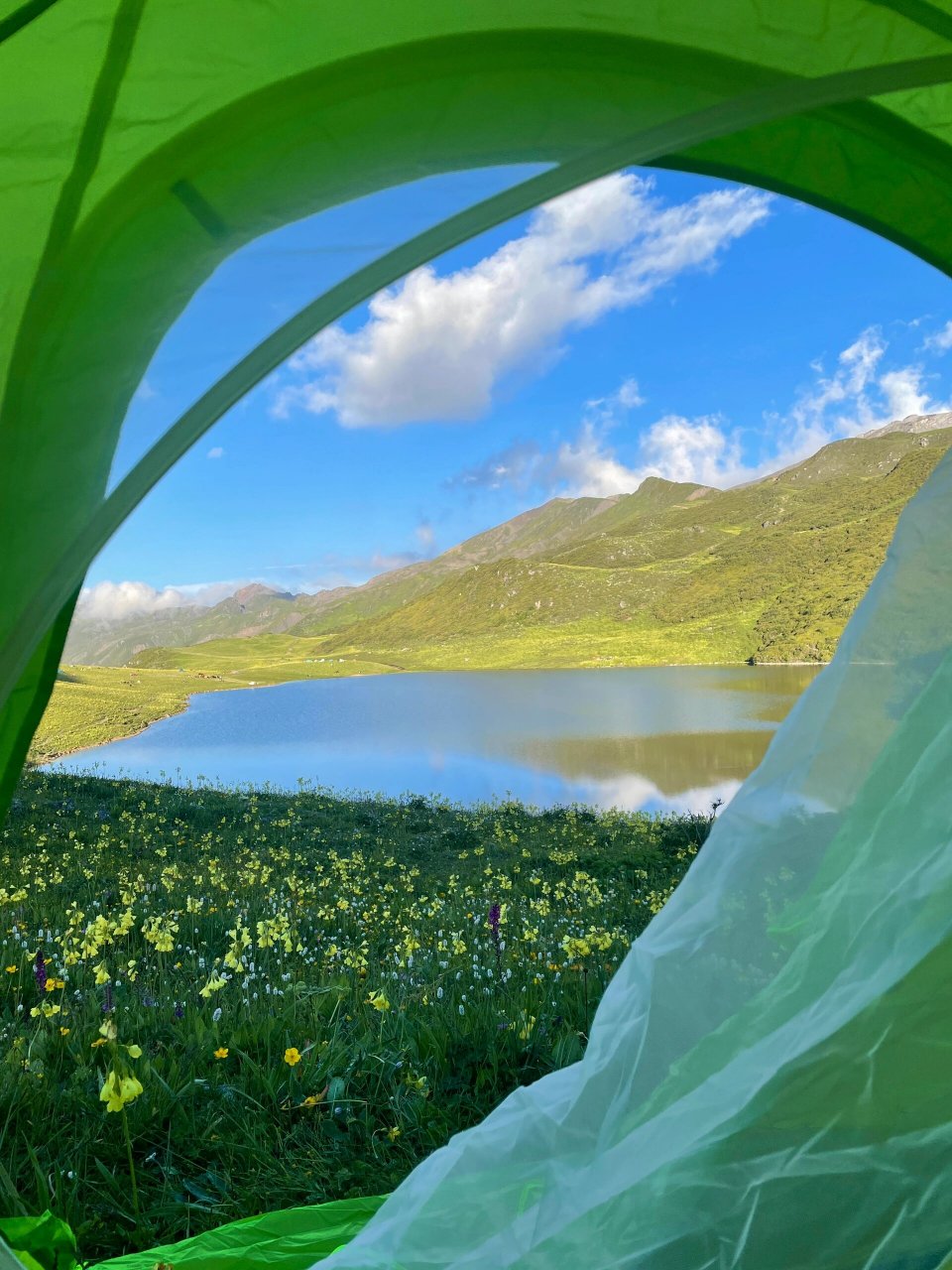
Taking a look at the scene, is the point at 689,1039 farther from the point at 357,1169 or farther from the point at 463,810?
the point at 463,810

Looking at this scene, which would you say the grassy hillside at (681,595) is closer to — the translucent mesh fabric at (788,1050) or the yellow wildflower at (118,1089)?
the translucent mesh fabric at (788,1050)

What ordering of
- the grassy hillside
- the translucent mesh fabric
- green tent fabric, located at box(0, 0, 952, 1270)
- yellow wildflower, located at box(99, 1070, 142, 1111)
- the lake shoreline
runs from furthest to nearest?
1. the grassy hillside
2. the lake shoreline
3. yellow wildflower, located at box(99, 1070, 142, 1111)
4. the translucent mesh fabric
5. green tent fabric, located at box(0, 0, 952, 1270)

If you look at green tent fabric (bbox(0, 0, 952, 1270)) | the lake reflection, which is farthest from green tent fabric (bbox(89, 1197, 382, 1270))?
the lake reflection

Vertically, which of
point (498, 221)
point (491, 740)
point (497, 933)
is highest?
point (498, 221)

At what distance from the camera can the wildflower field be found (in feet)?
7.18

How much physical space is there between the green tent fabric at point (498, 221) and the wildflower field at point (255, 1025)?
963 mm

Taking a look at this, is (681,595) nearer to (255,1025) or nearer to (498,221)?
(255,1025)

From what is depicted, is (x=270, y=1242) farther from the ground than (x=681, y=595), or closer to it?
closer to it

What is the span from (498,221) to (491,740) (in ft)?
147

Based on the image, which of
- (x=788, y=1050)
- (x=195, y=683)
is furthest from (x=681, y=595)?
(x=788, y=1050)

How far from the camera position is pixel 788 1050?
1292 mm

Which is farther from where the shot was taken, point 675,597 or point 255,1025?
point 675,597

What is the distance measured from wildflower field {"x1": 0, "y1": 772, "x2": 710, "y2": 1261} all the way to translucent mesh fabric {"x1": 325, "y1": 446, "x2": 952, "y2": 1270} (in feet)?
2.07

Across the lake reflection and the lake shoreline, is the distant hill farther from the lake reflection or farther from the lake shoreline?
the lake reflection
